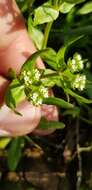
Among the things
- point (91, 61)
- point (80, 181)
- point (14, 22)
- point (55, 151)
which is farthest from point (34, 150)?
point (14, 22)

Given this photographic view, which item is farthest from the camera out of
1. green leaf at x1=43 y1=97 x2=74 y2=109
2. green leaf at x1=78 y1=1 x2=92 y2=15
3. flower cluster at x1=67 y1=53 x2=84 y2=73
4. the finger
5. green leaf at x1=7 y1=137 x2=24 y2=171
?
green leaf at x1=7 y1=137 x2=24 y2=171

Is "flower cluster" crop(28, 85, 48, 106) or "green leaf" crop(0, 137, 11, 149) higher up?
"flower cluster" crop(28, 85, 48, 106)

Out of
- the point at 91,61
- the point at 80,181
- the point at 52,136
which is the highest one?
the point at 91,61

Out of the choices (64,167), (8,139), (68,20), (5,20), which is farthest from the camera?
(64,167)

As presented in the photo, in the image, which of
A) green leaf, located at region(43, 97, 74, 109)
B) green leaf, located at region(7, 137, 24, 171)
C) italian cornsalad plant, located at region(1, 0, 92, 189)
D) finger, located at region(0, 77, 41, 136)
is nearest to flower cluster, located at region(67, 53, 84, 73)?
italian cornsalad plant, located at region(1, 0, 92, 189)

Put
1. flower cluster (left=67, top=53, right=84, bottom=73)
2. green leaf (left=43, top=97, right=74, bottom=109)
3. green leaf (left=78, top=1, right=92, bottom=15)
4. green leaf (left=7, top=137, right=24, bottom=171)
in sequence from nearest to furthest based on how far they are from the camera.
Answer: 1. flower cluster (left=67, top=53, right=84, bottom=73)
2. green leaf (left=43, top=97, right=74, bottom=109)
3. green leaf (left=78, top=1, right=92, bottom=15)
4. green leaf (left=7, top=137, right=24, bottom=171)

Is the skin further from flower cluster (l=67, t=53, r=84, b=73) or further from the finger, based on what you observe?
flower cluster (l=67, t=53, r=84, b=73)

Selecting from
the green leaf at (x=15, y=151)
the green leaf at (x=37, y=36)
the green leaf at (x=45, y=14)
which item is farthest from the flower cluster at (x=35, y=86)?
the green leaf at (x=15, y=151)

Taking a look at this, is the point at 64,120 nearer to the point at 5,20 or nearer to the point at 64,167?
the point at 64,167

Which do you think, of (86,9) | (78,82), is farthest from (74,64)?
(86,9)
